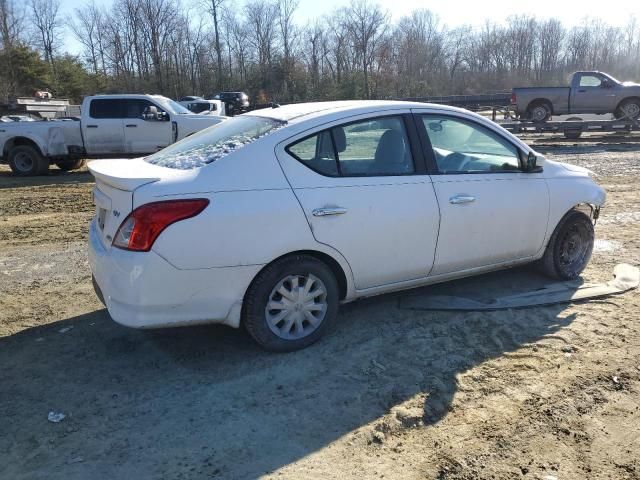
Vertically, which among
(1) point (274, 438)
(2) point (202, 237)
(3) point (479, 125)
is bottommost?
(1) point (274, 438)

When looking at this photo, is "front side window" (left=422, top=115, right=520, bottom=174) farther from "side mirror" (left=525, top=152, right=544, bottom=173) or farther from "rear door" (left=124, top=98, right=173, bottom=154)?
"rear door" (left=124, top=98, right=173, bottom=154)

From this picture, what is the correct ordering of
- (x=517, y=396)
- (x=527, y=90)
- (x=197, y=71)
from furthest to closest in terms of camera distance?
(x=197, y=71), (x=527, y=90), (x=517, y=396)

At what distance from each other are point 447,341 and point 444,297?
2.76 feet

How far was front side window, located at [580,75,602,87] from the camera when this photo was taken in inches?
821

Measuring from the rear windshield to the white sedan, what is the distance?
0.02 meters

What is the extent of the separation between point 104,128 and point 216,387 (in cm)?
1236

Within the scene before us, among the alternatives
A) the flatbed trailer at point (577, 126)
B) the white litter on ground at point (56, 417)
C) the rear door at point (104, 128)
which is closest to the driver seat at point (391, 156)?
the white litter on ground at point (56, 417)

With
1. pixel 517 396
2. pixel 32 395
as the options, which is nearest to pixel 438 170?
pixel 517 396

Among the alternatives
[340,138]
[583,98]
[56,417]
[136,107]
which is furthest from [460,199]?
[583,98]

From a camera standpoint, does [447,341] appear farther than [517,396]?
Yes

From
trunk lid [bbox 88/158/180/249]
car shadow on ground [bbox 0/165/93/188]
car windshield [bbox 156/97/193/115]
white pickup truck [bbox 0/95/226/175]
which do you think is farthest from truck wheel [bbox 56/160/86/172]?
trunk lid [bbox 88/158/180/249]

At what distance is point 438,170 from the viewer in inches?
170

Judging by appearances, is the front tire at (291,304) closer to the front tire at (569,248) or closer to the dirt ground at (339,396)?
the dirt ground at (339,396)

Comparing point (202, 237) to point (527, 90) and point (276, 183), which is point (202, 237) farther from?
point (527, 90)
